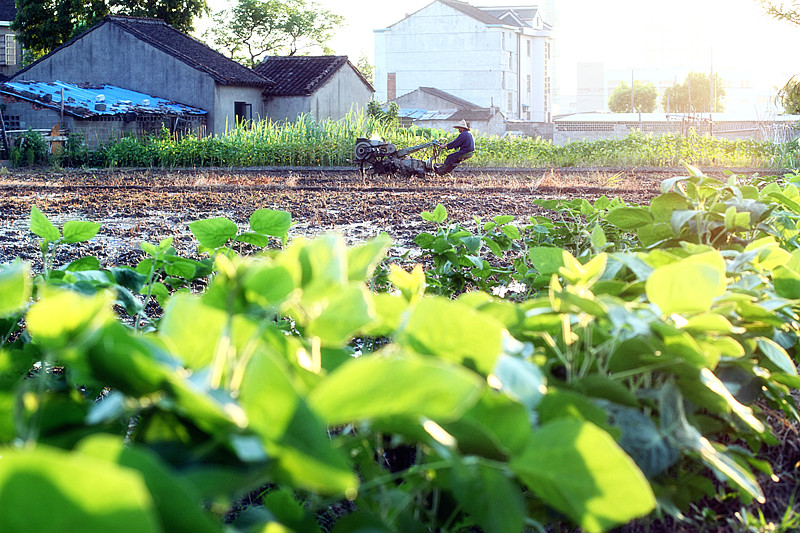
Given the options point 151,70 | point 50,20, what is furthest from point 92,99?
point 50,20

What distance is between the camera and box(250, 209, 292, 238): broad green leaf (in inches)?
38.8

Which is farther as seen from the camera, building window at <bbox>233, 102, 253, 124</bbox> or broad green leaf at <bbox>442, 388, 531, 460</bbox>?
building window at <bbox>233, 102, 253, 124</bbox>

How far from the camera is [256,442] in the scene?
36cm

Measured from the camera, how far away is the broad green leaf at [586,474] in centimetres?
41

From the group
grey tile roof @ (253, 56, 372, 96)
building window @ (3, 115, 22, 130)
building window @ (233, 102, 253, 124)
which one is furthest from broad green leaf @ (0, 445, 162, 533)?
grey tile roof @ (253, 56, 372, 96)

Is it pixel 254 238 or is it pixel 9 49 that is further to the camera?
pixel 9 49

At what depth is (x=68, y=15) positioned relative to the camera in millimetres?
33812

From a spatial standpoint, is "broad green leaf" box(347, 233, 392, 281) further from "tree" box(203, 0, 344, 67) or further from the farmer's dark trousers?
"tree" box(203, 0, 344, 67)

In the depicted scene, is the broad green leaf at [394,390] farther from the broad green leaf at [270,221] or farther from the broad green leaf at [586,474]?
the broad green leaf at [270,221]

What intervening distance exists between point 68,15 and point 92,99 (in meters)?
12.5

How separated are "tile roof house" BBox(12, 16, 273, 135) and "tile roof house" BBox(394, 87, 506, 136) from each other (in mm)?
14574

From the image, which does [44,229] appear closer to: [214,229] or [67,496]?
[214,229]

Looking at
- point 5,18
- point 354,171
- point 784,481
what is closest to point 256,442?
point 784,481

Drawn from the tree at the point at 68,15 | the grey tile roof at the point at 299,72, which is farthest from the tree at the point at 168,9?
the grey tile roof at the point at 299,72
